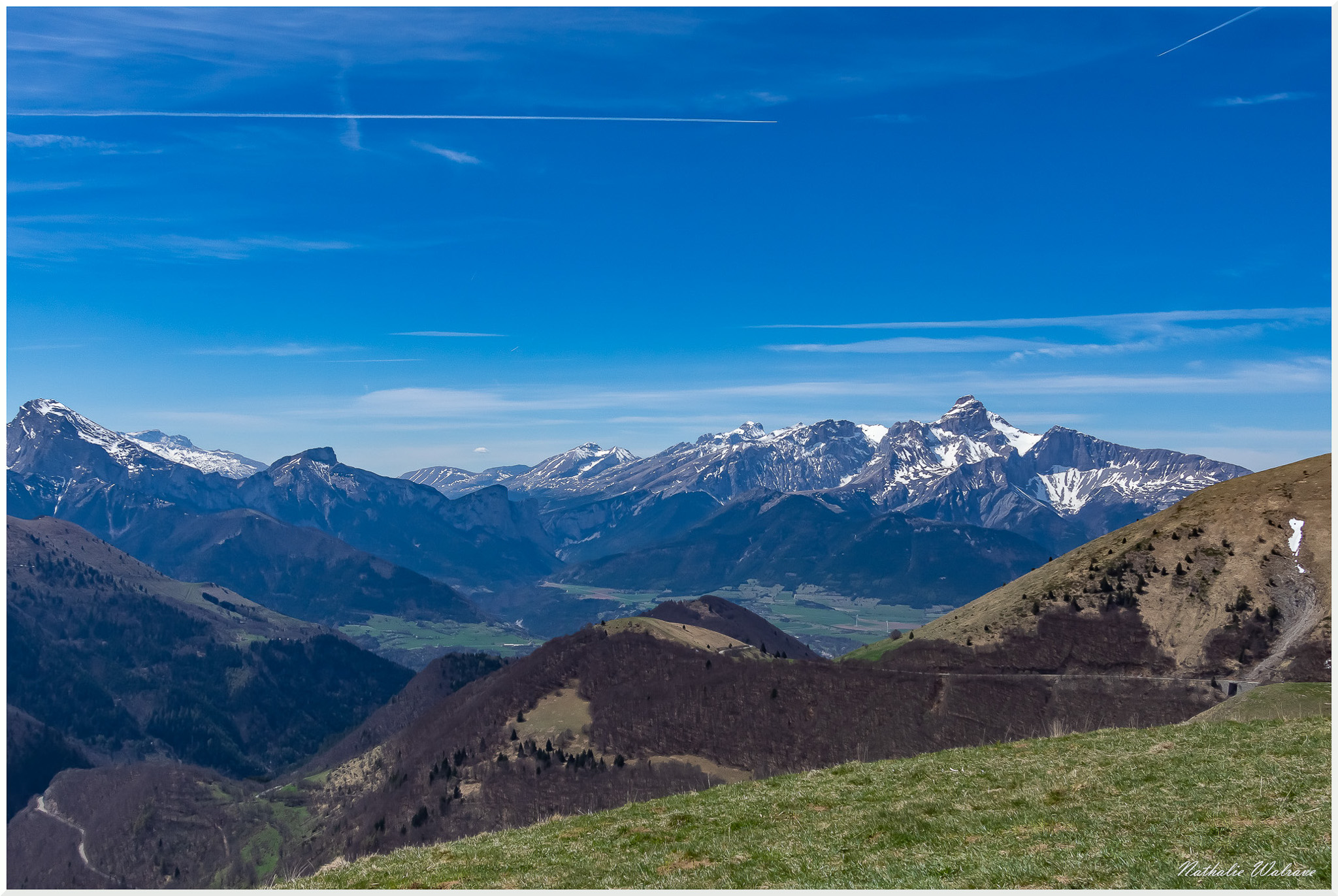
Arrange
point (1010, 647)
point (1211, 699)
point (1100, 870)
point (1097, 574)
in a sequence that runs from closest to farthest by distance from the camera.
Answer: point (1100, 870) → point (1211, 699) → point (1010, 647) → point (1097, 574)

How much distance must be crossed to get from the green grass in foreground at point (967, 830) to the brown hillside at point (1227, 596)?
133246mm

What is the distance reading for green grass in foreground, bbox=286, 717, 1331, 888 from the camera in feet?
77.2

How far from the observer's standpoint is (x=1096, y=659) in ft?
567

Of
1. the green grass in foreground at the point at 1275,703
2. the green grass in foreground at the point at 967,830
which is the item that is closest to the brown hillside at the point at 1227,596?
the green grass in foreground at the point at 1275,703

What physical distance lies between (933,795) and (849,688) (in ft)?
499

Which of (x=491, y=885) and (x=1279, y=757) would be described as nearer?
(x=491, y=885)

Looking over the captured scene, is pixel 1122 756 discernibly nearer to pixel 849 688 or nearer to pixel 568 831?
pixel 568 831

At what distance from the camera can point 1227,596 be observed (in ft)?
577

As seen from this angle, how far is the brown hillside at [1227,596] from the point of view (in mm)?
159000

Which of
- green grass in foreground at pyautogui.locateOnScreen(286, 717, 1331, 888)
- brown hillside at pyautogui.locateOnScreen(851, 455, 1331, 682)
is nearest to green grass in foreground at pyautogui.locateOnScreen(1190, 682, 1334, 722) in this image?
green grass in foreground at pyautogui.locateOnScreen(286, 717, 1331, 888)

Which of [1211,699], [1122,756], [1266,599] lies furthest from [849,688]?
[1122,756]

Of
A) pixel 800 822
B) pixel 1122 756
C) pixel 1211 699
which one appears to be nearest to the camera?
pixel 800 822

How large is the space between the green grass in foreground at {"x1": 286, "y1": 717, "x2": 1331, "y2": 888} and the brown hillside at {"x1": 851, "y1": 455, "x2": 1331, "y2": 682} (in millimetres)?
133246

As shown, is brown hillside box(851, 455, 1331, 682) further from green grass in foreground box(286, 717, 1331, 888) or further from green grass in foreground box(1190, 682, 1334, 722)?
green grass in foreground box(286, 717, 1331, 888)
